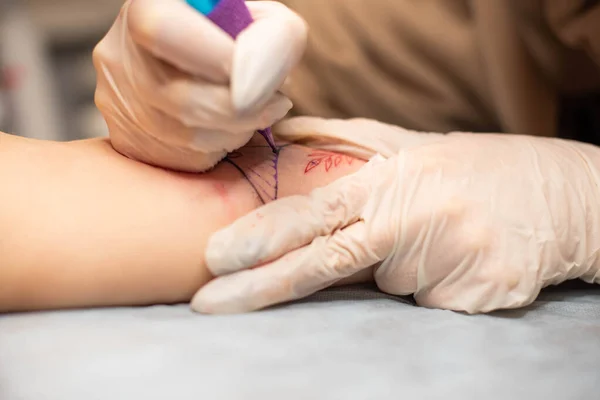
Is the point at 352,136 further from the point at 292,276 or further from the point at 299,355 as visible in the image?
the point at 299,355

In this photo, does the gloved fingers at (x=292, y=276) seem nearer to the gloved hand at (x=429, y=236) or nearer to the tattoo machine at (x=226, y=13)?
the gloved hand at (x=429, y=236)

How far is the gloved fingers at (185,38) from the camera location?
0.58 meters

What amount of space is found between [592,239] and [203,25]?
569 millimetres

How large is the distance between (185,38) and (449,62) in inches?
19.1

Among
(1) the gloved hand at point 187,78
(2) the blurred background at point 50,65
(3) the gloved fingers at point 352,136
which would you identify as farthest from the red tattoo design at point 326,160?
(2) the blurred background at point 50,65

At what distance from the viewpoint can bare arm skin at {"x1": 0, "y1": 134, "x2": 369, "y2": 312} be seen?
2.21 ft

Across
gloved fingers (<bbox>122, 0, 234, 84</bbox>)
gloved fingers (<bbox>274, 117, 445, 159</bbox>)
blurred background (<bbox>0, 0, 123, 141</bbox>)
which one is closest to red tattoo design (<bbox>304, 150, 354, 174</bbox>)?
gloved fingers (<bbox>274, 117, 445, 159</bbox>)

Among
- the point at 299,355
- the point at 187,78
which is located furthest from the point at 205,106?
the point at 299,355

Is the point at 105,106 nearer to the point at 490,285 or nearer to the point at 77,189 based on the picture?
the point at 77,189

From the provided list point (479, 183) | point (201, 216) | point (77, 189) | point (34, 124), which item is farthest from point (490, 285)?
point (34, 124)

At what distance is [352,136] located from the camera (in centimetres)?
83

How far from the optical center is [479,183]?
2.36ft

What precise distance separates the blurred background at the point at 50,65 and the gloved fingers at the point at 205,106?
2.04 feet

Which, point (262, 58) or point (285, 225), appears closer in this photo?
point (262, 58)
